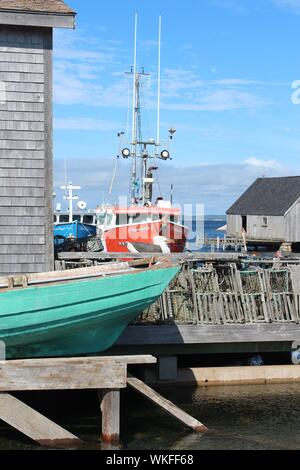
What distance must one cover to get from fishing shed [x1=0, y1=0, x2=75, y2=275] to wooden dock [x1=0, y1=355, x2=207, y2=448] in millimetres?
3459

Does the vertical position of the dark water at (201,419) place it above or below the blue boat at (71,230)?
below

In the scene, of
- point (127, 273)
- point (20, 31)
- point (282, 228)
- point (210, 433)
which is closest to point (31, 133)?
point (20, 31)

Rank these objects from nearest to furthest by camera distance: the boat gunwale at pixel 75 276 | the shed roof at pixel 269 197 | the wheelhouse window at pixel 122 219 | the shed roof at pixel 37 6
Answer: the boat gunwale at pixel 75 276 < the shed roof at pixel 37 6 < the wheelhouse window at pixel 122 219 < the shed roof at pixel 269 197

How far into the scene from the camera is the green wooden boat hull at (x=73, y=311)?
11.6 m

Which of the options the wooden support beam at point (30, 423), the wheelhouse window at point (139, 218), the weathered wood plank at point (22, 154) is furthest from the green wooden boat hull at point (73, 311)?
the wheelhouse window at point (139, 218)

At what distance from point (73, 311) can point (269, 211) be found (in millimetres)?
44223

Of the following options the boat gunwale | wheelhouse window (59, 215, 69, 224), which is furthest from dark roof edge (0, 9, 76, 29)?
wheelhouse window (59, 215, 69, 224)

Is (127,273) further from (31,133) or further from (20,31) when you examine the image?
(20,31)

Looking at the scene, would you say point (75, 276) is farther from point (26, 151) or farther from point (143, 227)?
point (143, 227)

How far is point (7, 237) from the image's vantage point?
46.0 feet

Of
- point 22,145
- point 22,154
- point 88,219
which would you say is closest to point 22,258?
point 22,154

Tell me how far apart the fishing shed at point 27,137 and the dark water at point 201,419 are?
278 centimetres

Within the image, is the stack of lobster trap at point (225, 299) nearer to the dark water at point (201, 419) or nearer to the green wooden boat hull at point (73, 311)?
the dark water at point (201, 419)

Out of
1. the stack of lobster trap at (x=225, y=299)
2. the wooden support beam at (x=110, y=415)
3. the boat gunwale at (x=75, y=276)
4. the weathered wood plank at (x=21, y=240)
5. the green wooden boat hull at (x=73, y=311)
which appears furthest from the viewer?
the stack of lobster trap at (x=225, y=299)
